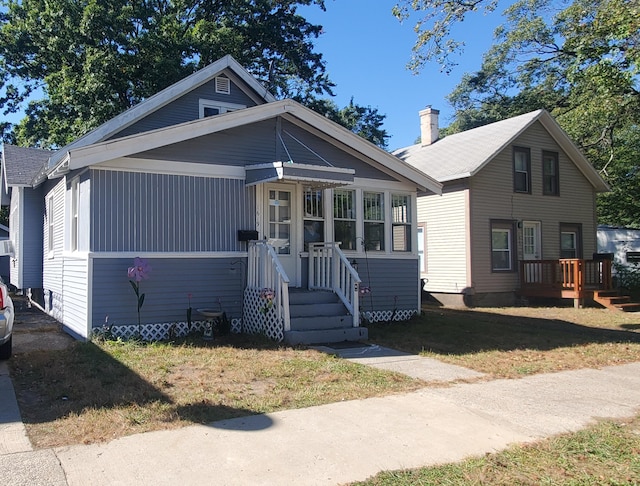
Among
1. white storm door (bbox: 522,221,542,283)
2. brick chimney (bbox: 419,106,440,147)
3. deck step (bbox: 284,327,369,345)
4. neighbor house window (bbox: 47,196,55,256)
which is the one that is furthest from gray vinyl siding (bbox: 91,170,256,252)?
brick chimney (bbox: 419,106,440,147)

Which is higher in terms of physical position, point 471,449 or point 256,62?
point 256,62

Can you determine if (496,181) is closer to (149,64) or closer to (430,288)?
(430,288)

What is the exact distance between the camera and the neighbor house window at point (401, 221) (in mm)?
12977

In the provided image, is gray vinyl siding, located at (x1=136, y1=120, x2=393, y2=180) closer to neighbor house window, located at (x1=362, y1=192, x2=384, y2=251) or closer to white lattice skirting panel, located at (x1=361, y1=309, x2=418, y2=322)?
neighbor house window, located at (x1=362, y1=192, x2=384, y2=251)

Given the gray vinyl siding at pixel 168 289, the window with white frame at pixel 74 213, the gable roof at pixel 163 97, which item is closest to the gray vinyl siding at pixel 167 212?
the gray vinyl siding at pixel 168 289

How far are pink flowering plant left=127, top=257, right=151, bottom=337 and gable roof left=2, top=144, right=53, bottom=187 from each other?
17.8 ft

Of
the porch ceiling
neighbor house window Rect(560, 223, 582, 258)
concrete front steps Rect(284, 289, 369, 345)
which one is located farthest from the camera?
neighbor house window Rect(560, 223, 582, 258)

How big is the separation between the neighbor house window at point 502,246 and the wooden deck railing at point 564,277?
490mm

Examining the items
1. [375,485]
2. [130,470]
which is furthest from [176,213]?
[375,485]

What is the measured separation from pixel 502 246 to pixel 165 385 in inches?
562

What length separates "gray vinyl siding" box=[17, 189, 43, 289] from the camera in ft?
48.0

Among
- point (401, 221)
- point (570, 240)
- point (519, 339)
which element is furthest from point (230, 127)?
point (570, 240)

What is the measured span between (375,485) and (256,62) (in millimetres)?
26740

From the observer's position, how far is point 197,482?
4008 mm
